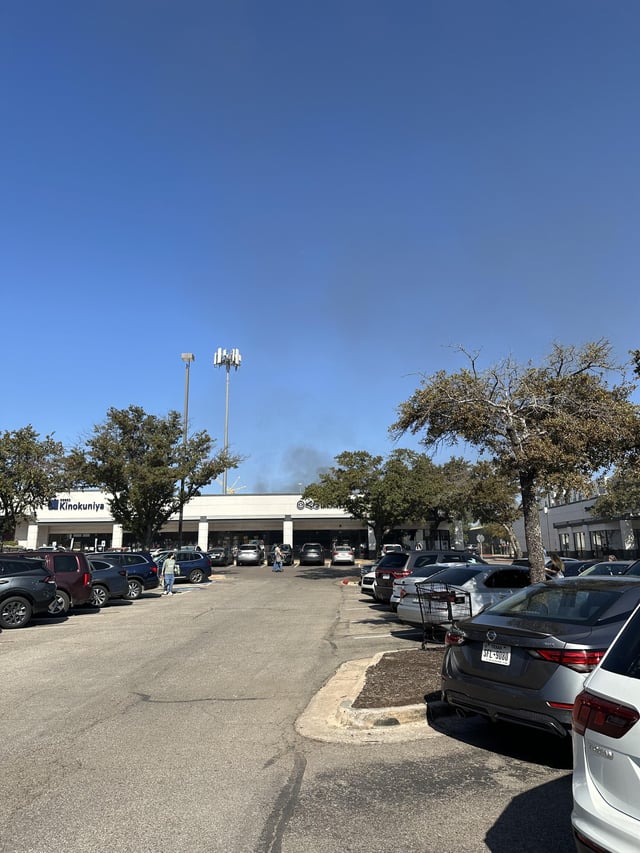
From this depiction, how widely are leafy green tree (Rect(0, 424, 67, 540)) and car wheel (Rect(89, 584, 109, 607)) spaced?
32.0 ft

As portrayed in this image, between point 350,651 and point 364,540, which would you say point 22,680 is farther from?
point 364,540

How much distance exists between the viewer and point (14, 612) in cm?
1439

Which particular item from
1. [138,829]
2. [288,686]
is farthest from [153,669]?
[138,829]

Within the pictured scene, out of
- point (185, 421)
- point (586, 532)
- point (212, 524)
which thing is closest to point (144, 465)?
point (185, 421)

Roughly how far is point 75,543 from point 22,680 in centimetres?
5701

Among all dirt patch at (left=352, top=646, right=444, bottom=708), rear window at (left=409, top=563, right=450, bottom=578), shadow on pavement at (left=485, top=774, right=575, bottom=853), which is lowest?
shadow on pavement at (left=485, top=774, right=575, bottom=853)

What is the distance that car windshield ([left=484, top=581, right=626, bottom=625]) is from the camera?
220 inches

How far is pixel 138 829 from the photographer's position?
158 inches

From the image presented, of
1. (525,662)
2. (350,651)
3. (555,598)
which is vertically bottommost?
(350,651)

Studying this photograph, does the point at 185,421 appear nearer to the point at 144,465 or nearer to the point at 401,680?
the point at 144,465

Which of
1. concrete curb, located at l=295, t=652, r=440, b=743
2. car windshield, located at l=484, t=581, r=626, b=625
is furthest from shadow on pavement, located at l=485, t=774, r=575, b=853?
concrete curb, located at l=295, t=652, r=440, b=743

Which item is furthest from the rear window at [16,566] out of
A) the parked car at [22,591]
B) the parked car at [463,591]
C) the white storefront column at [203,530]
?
the white storefront column at [203,530]

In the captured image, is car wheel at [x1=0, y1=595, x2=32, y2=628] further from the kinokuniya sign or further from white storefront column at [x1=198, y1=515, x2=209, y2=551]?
the kinokuniya sign

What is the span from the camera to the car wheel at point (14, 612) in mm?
14273
